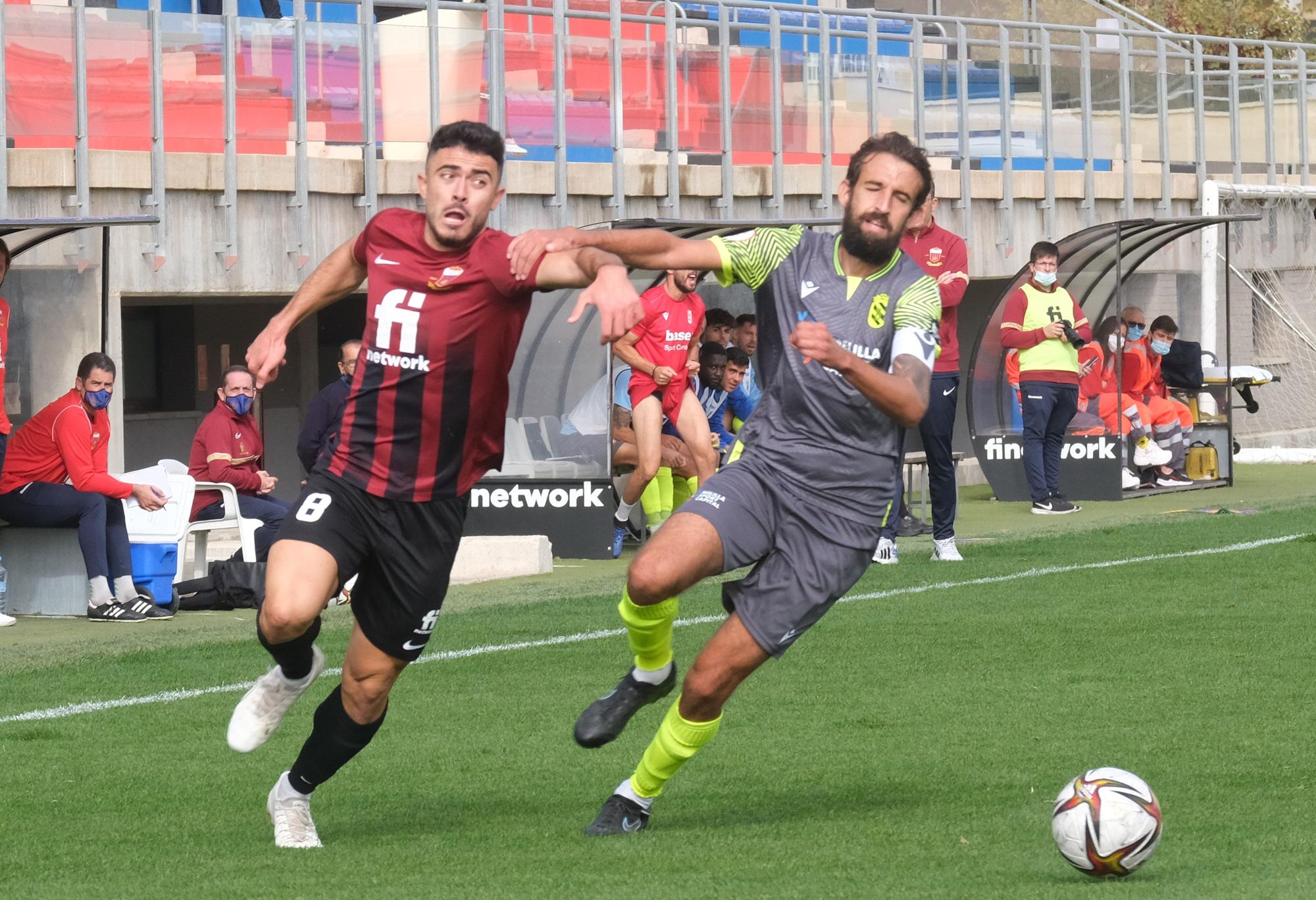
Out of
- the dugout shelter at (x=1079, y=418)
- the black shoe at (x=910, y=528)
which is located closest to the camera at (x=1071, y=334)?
the dugout shelter at (x=1079, y=418)

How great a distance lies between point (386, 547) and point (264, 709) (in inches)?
24.4

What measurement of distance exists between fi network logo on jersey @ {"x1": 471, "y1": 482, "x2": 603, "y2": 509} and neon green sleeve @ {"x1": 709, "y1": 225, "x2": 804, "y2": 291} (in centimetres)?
924

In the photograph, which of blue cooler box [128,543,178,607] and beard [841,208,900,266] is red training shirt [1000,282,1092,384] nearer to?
blue cooler box [128,543,178,607]

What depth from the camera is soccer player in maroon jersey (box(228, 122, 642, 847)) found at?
19.6 feet

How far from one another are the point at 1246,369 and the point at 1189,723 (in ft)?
52.7

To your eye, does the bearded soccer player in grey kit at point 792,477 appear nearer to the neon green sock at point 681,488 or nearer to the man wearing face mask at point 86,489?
the man wearing face mask at point 86,489

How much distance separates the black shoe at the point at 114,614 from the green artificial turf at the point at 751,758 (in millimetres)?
209

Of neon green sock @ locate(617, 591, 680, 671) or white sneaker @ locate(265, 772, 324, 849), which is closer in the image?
white sneaker @ locate(265, 772, 324, 849)

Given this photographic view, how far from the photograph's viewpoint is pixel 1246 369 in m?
23.2

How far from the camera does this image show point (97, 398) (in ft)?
40.1

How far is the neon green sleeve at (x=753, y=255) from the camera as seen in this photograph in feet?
20.1

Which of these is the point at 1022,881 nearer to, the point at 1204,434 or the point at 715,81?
the point at 715,81

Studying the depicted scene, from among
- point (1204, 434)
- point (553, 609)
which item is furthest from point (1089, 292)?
point (553, 609)

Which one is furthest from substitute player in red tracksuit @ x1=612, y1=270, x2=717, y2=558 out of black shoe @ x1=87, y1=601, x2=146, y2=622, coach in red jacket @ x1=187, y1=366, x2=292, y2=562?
black shoe @ x1=87, y1=601, x2=146, y2=622
